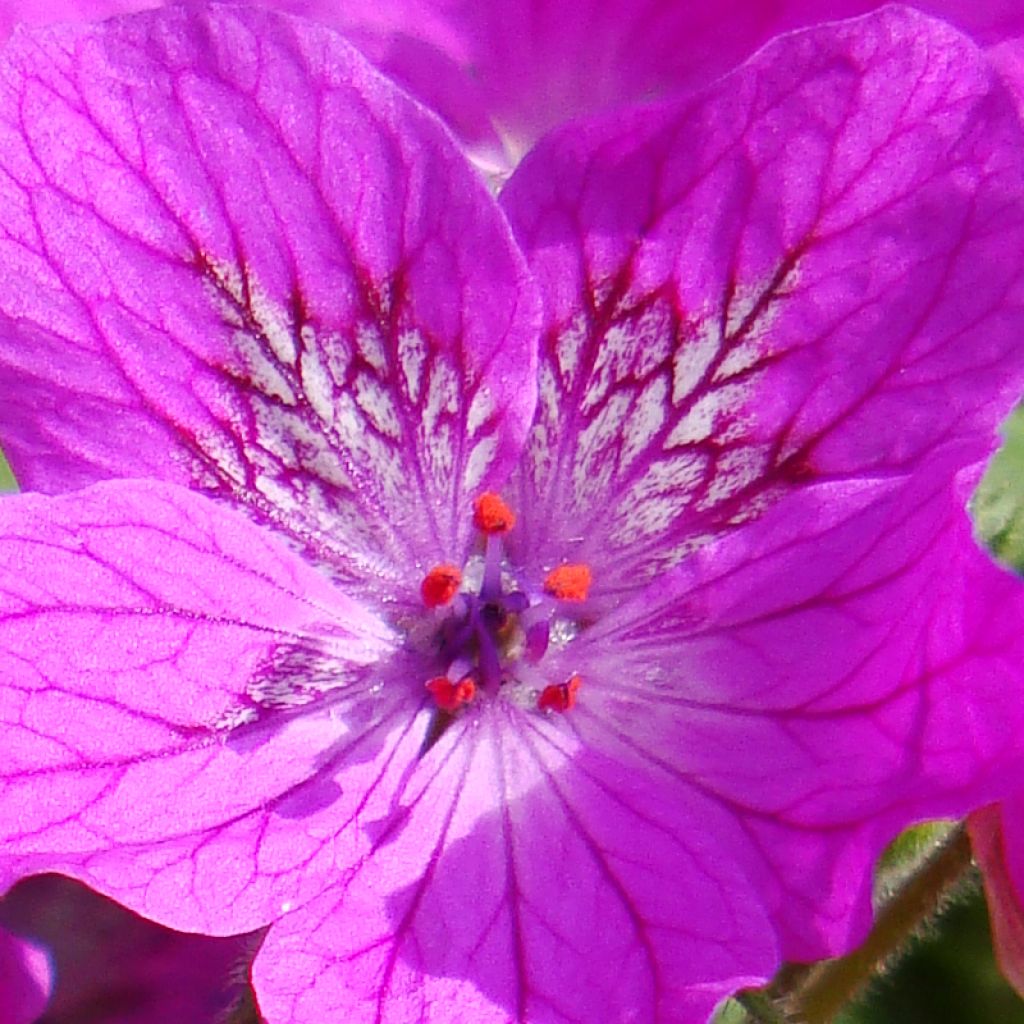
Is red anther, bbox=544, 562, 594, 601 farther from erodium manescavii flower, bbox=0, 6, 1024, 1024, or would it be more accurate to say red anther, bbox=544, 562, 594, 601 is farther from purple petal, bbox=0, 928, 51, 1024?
purple petal, bbox=0, 928, 51, 1024

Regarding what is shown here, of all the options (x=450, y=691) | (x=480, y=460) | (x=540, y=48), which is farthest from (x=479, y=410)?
(x=540, y=48)

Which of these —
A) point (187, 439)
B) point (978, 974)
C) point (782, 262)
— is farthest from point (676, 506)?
point (978, 974)

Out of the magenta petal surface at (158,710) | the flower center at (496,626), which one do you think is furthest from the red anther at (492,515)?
the magenta petal surface at (158,710)

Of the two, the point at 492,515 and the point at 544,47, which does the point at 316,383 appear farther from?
the point at 544,47

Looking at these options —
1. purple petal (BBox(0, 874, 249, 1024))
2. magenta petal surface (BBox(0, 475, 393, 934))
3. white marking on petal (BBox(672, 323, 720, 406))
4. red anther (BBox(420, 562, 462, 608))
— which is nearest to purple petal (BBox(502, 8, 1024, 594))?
white marking on petal (BBox(672, 323, 720, 406))

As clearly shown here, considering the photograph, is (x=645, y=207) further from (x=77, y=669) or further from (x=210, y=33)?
(x=77, y=669)

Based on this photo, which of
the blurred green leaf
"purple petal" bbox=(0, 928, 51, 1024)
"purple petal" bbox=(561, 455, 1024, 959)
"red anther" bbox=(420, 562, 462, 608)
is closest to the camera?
"purple petal" bbox=(561, 455, 1024, 959)
